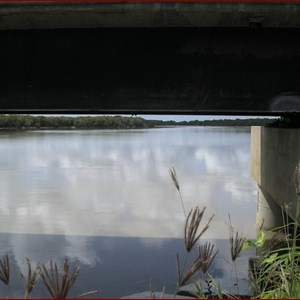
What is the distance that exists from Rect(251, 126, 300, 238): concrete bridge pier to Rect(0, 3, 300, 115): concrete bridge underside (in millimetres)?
1725

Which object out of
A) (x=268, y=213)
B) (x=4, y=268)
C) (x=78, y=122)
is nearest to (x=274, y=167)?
(x=268, y=213)

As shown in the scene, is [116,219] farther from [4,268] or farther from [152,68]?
[4,268]

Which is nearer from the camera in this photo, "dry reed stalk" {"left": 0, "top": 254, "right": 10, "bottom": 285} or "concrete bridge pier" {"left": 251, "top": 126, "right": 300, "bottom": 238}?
"dry reed stalk" {"left": 0, "top": 254, "right": 10, "bottom": 285}

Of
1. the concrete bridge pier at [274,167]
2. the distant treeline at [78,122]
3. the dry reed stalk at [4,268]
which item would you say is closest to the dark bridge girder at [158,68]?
the concrete bridge pier at [274,167]

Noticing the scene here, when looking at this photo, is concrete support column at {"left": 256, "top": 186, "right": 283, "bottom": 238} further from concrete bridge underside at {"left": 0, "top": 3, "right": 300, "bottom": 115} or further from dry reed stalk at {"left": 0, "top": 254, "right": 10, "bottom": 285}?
dry reed stalk at {"left": 0, "top": 254, "right": 10, "bottom": 285}

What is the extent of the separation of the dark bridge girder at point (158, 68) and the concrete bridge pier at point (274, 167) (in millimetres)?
1633

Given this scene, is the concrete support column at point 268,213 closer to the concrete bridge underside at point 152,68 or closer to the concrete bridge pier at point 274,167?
the concrete bridge pier at point 274,167

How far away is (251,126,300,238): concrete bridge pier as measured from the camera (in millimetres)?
9703

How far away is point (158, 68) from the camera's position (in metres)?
8.10

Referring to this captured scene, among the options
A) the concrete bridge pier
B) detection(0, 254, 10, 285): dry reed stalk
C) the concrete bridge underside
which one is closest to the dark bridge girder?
the concrete bridge underside

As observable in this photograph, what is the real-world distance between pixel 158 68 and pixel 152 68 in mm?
96

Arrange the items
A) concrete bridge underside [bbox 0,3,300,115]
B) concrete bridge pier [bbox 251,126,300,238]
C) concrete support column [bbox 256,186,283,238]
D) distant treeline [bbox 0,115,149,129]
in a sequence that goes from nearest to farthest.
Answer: concrete bridge underside [bbox 0,3,300,115] → concrete bridge pier [bbox 251,126,300,238] → concrete support column [bbox 256,186,283,238] → distant treeline [bbox 0,115,149,129]

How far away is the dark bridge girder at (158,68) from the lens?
8.00 meters

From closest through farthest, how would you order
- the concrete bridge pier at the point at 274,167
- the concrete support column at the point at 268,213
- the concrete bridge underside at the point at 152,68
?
the concrete bridge underside at the point at 152,68, the concrete bridge pier at the point at 274,167, the concrete support column at the point at 268,213
